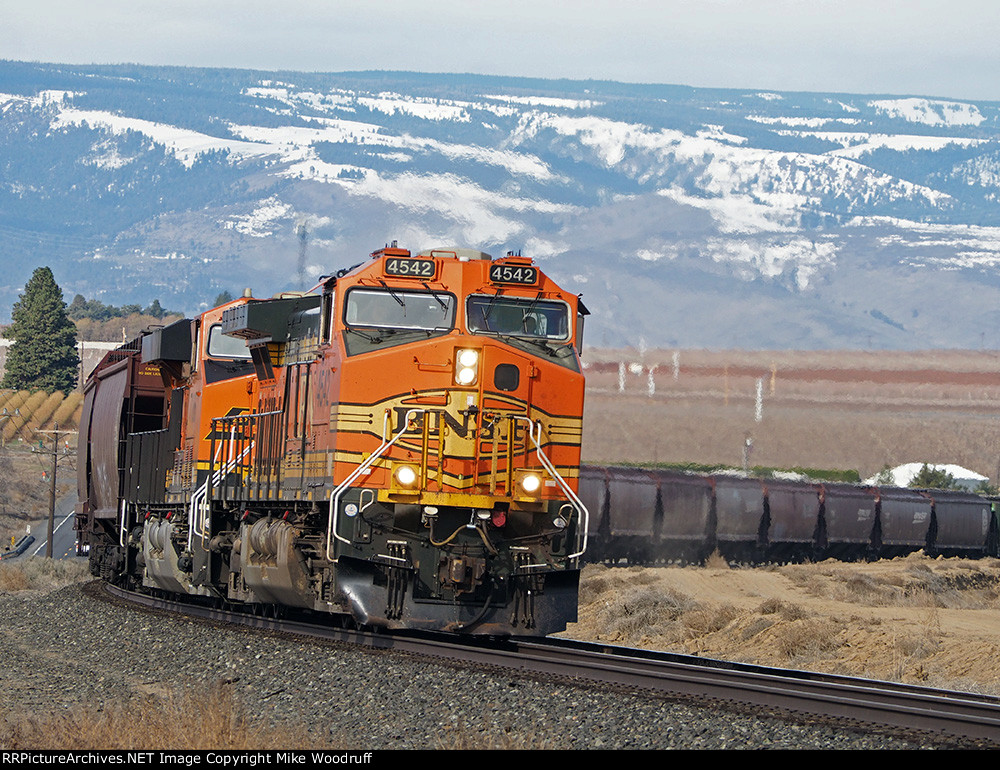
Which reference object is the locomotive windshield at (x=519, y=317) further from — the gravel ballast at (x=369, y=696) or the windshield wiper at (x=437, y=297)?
the gravel ballast at (x=369, y=696)

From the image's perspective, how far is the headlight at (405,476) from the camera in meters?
14.9

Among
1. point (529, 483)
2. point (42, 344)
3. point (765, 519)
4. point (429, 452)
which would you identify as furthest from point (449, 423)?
point (42, 344)

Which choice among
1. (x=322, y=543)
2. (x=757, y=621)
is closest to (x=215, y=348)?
(x=322, y=543)

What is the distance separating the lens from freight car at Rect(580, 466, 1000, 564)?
40.2 m

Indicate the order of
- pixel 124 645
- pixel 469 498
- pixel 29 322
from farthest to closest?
1. pixel 29 322
2. pixel 124 645
3. pixel 469 498

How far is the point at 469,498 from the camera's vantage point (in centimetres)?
1490

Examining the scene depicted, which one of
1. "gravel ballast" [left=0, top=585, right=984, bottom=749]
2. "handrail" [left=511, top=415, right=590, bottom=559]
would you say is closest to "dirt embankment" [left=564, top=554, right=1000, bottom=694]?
"handrail" [left=511, top=415, right=590, bottom=559]

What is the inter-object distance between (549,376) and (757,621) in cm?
660

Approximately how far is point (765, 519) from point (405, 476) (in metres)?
28.6

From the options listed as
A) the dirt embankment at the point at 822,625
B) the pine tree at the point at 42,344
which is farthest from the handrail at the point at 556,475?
the pine tree at the point at 42,344

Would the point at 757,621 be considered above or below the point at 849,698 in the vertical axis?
below

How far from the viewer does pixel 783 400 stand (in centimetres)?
4725
